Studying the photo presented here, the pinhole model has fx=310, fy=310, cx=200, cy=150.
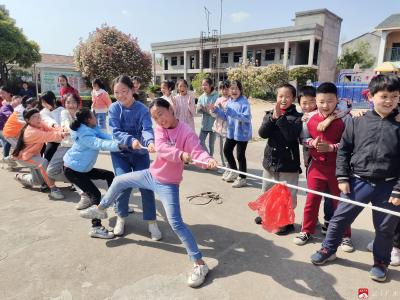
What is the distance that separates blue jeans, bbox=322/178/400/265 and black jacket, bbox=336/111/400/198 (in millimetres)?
87

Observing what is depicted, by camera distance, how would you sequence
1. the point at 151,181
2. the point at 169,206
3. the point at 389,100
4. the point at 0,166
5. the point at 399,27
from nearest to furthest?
the point at 389,100, the point at 169,206, the point at 151,181, the point at 0,166, the point at 399,27

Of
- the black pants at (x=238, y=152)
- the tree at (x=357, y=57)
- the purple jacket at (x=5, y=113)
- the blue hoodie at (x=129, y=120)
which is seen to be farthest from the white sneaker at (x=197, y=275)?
the tree at (x=357, y=57)

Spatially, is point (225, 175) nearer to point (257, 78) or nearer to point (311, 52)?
point (257, 78)

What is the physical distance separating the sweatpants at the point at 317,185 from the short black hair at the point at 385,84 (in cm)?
90

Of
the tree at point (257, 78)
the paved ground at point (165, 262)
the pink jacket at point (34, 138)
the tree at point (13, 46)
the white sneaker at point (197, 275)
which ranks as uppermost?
the tree at point (13, 46)

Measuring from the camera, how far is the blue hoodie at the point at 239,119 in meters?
5.05

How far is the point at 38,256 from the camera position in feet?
10.2

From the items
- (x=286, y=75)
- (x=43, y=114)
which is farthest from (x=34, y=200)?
(x=286, y=75)

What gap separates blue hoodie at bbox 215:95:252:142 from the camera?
5051 mm

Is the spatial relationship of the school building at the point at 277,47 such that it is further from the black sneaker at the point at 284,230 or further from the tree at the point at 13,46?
the black sneaker at the point at 284,230

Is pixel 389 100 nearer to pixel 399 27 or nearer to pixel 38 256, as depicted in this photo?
pixel 38 256

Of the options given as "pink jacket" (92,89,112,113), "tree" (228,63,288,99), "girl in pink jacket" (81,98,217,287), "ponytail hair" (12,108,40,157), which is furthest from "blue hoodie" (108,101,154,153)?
"tree" (228,63,288,99)

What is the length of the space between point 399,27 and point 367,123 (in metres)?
29.7

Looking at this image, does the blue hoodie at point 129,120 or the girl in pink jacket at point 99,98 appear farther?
the girl in pink jacket at point 99,98
